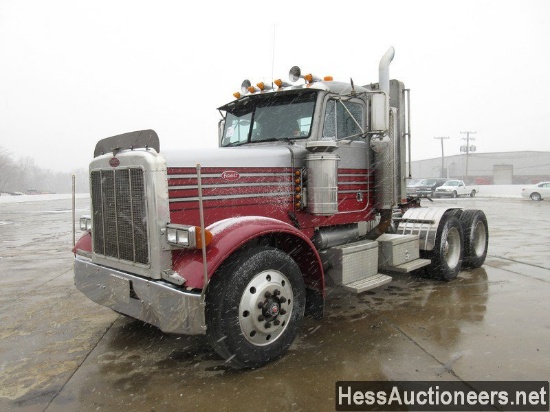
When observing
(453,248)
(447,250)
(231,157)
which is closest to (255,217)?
(231,157)

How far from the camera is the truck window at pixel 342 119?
473 centimetres

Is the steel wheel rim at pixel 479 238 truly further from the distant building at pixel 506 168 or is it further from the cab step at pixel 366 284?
the distant building at pixel 506 168

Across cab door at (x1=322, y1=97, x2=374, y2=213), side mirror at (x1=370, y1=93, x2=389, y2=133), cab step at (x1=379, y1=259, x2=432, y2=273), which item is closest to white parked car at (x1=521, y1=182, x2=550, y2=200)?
cab step at (x1=379, y1=259, x2=432, y2=273)

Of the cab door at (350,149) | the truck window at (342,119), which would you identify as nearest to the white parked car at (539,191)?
the cab door at (350,149)

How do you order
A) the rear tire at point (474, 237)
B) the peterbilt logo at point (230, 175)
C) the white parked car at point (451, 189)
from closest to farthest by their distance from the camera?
the peterbilt logo at point (230, 175)
the rear tire at point (474, 237)
the white parked car at point (451, 189)

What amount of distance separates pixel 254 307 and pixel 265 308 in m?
0.11

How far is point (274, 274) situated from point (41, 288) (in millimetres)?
4506

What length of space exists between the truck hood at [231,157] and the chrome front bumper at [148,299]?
102 centimetres

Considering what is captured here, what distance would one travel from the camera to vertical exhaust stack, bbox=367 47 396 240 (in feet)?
16.7

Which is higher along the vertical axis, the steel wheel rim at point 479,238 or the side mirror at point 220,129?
the side mirror at point 220,129

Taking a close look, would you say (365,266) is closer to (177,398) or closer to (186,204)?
(186,204)

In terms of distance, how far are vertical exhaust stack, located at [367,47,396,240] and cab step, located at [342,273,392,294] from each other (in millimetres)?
1062
